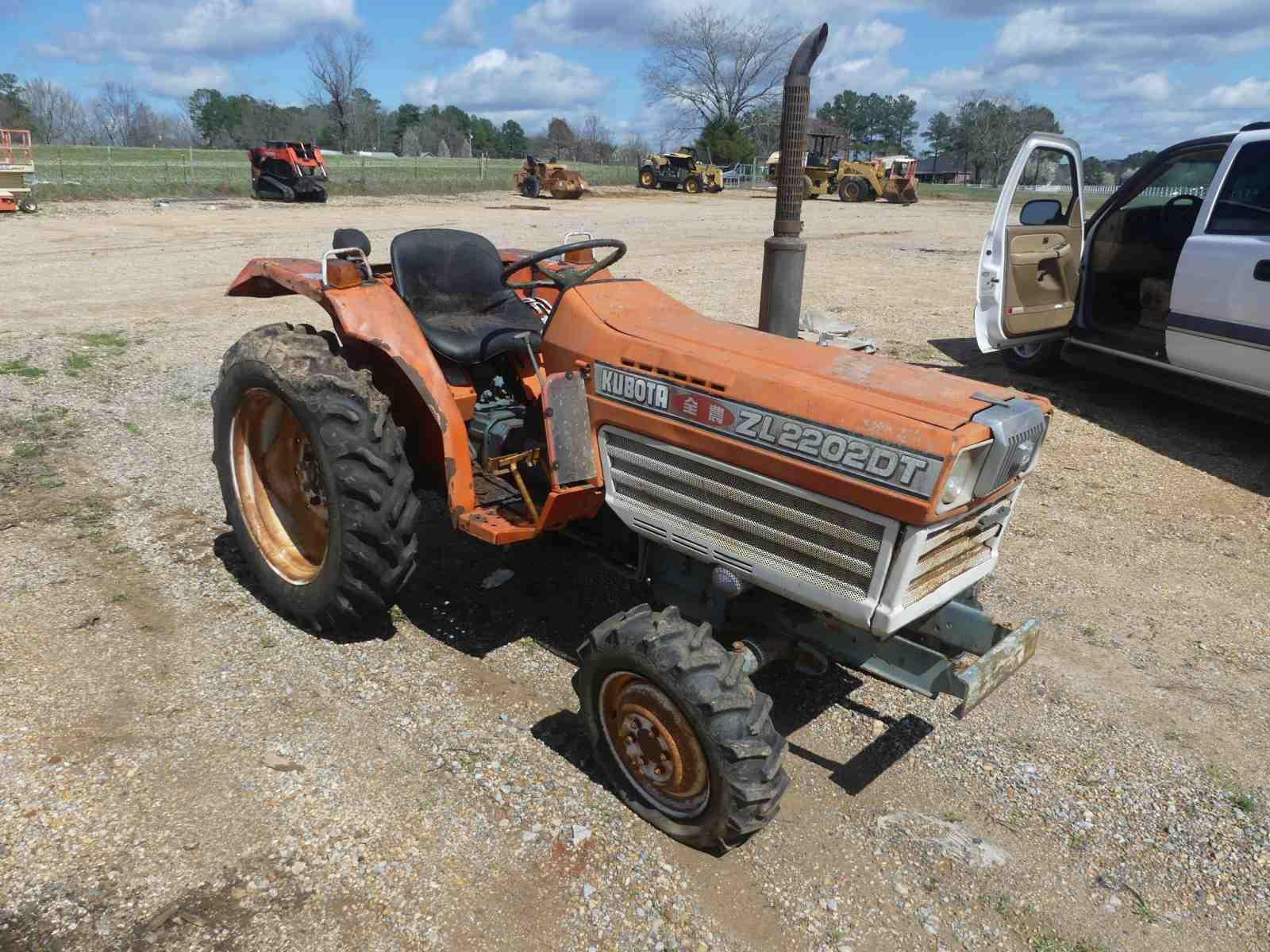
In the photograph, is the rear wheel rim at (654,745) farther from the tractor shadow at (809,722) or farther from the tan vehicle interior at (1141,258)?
the tan vehicle interior at (1141,258)

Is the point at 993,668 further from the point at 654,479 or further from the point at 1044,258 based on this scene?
the point at 1044,258

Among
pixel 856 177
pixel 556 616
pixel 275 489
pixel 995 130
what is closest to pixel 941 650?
pixel 556 616

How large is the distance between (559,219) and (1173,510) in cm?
1661

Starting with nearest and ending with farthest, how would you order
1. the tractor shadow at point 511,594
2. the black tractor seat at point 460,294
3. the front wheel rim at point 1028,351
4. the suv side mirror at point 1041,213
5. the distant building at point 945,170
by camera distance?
the black tractor seat at point 460,294
the tractor shadow at point 511,594
the suv side mirror at point 1041,213
the front wheel rim at point 1028,351
the distant building at point 945,170

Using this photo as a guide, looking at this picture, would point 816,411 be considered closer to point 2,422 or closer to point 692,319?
point 692,319

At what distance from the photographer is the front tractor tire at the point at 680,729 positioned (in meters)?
2.42

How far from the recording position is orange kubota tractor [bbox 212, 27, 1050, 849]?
8.04ft

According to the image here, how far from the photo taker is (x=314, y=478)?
356 cm

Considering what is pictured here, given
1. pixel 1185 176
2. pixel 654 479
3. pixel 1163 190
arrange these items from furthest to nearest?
pixel 1163 190 < pixel 1185 176 < pixel 654 479

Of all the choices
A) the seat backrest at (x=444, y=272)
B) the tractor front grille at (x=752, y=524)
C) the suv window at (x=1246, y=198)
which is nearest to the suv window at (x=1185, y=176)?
the suv window at (x=1246, y=198)

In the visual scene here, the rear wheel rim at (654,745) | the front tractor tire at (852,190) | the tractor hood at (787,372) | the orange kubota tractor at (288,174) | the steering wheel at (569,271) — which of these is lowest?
the front tractor tire at (852,190)

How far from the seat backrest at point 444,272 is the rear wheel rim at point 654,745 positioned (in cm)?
180

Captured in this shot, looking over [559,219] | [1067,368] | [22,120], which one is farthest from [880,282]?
[22,120]

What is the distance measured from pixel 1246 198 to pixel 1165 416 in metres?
1.64
